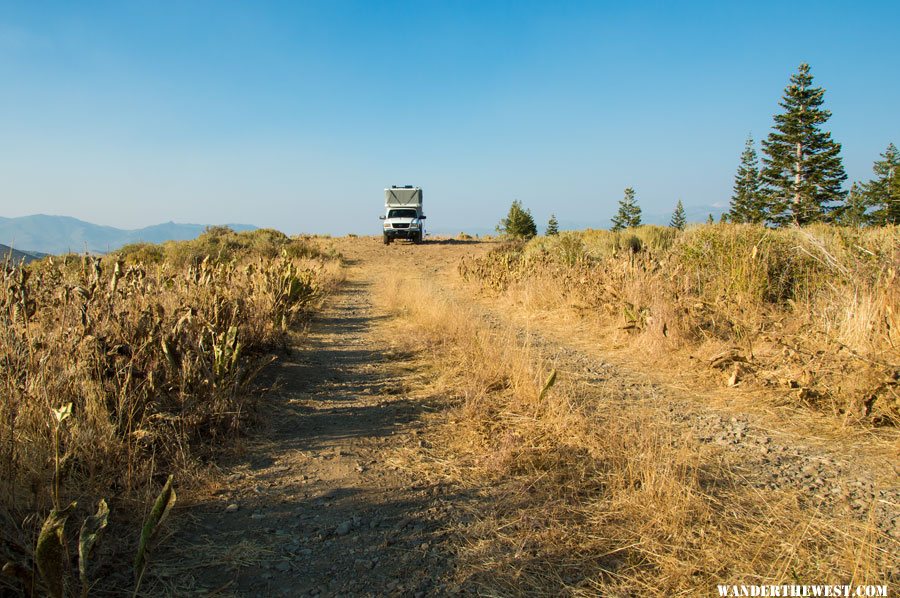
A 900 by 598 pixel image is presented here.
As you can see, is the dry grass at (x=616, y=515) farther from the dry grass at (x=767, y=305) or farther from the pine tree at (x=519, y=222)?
the pine tree at (x=519, y=222)

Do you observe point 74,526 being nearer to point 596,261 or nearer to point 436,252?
point 596,261

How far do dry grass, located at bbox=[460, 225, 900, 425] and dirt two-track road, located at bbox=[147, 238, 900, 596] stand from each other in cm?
Result: 53

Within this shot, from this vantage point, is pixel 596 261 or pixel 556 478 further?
pixel 596 261

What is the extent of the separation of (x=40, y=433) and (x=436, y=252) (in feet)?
71.8

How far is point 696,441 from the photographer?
10.9ft

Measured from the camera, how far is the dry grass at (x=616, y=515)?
76.2 inches

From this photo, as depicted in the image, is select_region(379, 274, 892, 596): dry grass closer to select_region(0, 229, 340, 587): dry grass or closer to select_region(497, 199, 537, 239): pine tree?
select_region(0, 229, 340, 587): dry grass

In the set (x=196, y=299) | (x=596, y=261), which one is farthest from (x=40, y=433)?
(x=596, y=261)

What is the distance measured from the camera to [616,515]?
236cm

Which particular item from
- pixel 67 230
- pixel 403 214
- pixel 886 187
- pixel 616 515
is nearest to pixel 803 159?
pixel 886 187

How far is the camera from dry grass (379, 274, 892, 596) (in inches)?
76.2

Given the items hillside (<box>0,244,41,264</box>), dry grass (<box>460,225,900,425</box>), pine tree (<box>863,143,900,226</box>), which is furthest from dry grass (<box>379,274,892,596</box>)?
pine tree (<box>863,143,900,226</box>)

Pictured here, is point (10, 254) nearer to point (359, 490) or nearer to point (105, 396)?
point (105, 396)

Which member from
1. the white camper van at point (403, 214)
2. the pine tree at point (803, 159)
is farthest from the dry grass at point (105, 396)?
the pine tree at point (803, 159)
